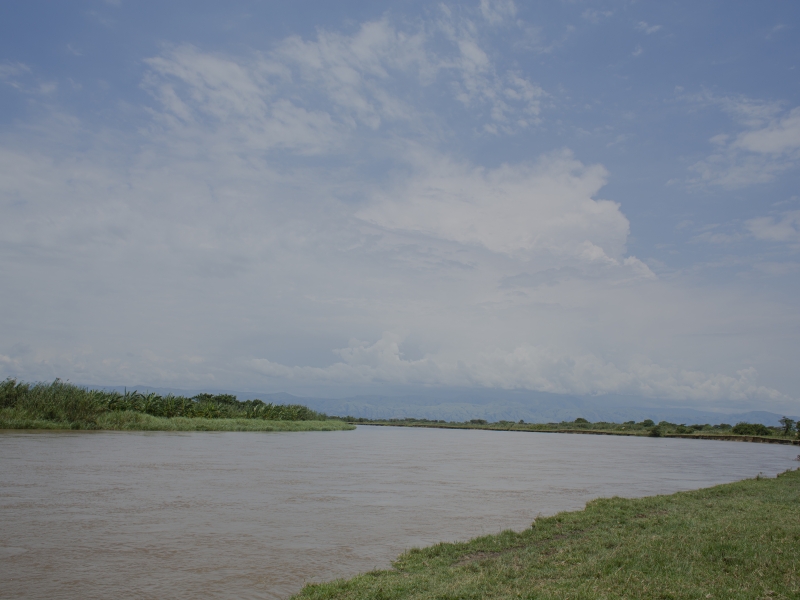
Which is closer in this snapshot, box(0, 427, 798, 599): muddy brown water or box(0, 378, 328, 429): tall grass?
box(0, 427, 798, 599): muddy brown water

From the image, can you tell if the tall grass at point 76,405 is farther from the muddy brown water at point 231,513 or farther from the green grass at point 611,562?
the green grass at point 611,562

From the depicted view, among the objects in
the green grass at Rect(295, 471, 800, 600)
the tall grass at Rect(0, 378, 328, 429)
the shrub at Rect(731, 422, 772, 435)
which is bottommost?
the shrub at Rect(731, 422, 772, 435)

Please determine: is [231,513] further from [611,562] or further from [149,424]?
[149,424]

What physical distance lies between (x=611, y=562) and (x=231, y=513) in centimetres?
1058

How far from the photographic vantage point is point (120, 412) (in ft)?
181

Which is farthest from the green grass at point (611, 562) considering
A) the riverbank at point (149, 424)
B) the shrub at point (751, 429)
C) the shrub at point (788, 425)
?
the shrub at point (751, 429)

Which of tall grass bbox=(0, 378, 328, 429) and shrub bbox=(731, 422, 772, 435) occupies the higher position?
tall grass bbox=(0, 378, 328, 429)

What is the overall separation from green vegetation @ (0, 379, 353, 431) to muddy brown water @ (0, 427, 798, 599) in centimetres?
1662

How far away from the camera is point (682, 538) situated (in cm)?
1153

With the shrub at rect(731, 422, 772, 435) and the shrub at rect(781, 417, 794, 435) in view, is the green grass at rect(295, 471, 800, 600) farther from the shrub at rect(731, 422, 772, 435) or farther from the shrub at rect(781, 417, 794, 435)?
the shrub at rect(731, 422, 772, 435)

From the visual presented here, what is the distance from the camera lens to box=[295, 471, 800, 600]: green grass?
8188mm

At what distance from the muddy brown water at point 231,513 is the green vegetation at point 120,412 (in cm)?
1662

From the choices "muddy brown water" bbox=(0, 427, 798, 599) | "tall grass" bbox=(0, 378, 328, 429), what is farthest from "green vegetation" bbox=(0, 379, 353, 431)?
"muddy brown water" bbox=(0, 427, 798, 599)

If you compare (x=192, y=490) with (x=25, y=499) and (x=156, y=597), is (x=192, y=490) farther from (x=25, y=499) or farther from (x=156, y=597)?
(x=156, y=597)
